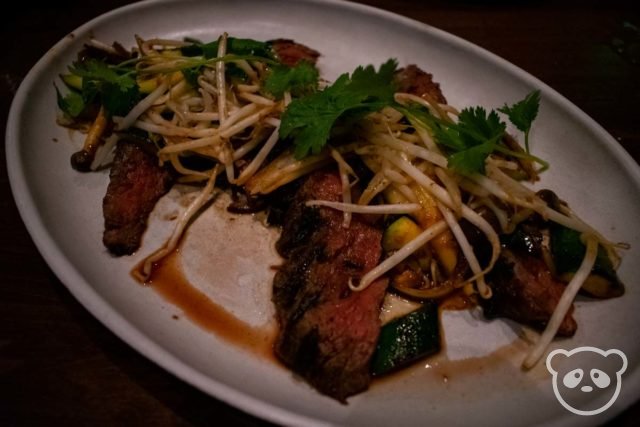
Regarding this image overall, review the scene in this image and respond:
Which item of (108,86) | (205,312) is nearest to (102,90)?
(108,86)

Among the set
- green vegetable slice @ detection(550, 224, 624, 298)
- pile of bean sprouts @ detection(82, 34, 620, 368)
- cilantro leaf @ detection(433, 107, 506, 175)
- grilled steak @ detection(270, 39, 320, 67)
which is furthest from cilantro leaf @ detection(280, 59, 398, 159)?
green vegetable slice @ detection(550, 224, 624, 298)

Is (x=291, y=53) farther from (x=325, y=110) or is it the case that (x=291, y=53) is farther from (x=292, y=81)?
(x=325, y=110)

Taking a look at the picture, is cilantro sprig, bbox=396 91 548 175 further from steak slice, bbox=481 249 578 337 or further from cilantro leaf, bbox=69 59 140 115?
cilantro leaf, bbox=69 59 140 115

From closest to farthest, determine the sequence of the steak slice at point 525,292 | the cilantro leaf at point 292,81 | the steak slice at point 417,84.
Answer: the steak slice at point 525,292 < the cilantro leaf at point 292,81 < the steak slice at point 417,84

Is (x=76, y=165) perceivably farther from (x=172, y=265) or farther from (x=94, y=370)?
(x=94, y=370)

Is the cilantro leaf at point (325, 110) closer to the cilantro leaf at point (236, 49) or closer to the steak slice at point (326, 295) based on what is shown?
the steak slice at point (326, 295)

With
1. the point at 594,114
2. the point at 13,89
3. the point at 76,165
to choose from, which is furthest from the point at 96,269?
the point at 594,114

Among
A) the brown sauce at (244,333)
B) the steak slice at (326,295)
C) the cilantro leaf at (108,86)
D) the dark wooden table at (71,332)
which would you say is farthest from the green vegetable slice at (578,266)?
the cilantro leaf at (108,86)
